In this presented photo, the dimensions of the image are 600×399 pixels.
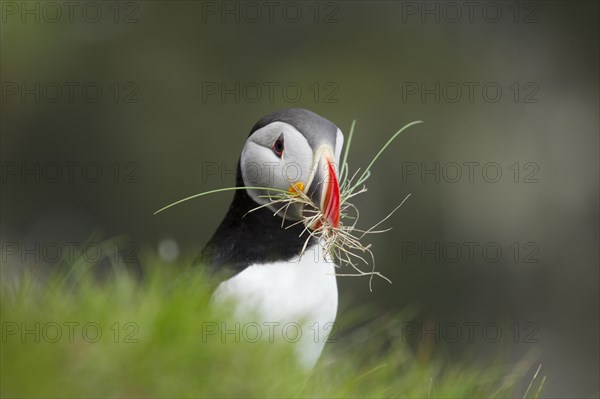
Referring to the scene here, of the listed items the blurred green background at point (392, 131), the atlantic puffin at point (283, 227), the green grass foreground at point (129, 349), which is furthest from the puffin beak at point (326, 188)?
the blurred green background at point (392, 131)

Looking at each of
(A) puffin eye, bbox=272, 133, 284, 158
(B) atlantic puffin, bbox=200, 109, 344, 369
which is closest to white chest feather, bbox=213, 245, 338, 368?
(B) atlantic puffin, bbox=200, 109, 344, 369

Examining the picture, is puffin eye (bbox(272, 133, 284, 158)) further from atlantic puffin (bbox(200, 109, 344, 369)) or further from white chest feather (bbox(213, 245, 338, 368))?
white chest feather (bbox(213, 245, 338, 368))

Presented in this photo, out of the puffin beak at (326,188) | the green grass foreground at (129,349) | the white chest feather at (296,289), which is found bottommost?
the white chest feather at (296,289)

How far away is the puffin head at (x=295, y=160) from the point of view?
2.11 m

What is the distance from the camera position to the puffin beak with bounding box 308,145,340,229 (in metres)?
2.07

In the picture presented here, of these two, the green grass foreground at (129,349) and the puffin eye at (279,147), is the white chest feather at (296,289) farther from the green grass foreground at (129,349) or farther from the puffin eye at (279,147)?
the green grass foreground at (129,349)

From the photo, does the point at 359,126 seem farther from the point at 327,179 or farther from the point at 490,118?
the point at 327,179

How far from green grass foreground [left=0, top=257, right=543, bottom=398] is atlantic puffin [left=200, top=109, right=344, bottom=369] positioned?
29.4 inches

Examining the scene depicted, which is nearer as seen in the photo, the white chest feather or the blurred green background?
the white chest feather

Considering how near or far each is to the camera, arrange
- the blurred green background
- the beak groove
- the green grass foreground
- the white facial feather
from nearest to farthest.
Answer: the green grass foreground
the beak groove
the white facial feather
the blurred green background

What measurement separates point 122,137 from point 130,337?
588 cm

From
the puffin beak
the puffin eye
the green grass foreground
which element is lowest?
the green grass foreground

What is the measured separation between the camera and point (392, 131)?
6312 millimetres

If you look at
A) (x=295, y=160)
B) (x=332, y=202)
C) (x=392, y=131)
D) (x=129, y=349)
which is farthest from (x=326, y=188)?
(x=392, y=131)
